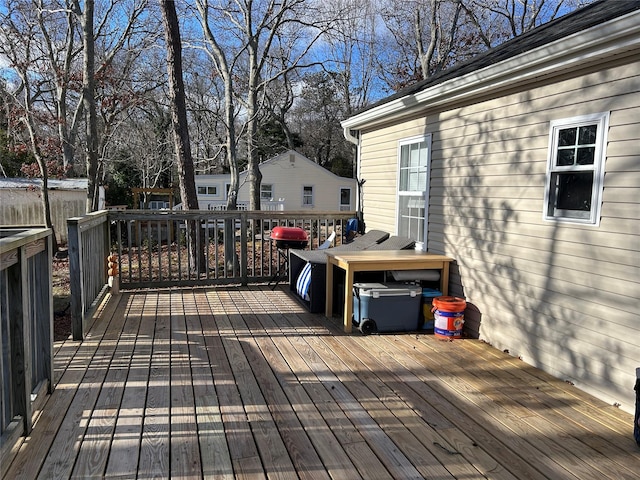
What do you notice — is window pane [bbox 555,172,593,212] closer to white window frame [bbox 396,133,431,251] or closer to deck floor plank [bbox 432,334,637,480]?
deck floor plank [bbox 432,334,637,480]

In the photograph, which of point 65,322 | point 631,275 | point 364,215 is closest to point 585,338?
point 631,275

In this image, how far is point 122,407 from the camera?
263cm

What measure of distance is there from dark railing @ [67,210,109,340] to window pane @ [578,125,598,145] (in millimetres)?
3788

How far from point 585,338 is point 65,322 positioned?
5.12m

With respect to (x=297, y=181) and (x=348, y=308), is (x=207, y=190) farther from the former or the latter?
(x=348, y=308)

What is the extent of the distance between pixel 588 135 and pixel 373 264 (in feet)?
6.43

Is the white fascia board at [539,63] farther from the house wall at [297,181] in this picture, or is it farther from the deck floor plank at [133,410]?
the house wall at [297,181]

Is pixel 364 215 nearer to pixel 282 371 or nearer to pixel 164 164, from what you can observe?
pixel 282 371

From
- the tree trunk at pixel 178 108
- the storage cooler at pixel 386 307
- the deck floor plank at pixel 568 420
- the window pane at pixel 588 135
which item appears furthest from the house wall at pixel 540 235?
the tree trunk at pixel 178 108

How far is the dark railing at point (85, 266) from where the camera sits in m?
3.67

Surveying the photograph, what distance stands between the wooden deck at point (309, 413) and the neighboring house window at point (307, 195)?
1720 cm

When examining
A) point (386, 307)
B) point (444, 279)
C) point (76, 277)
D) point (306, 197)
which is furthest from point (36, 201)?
point (306, 197)

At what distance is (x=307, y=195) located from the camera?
21125 millimetres

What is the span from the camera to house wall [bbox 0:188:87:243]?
37.2 ft
